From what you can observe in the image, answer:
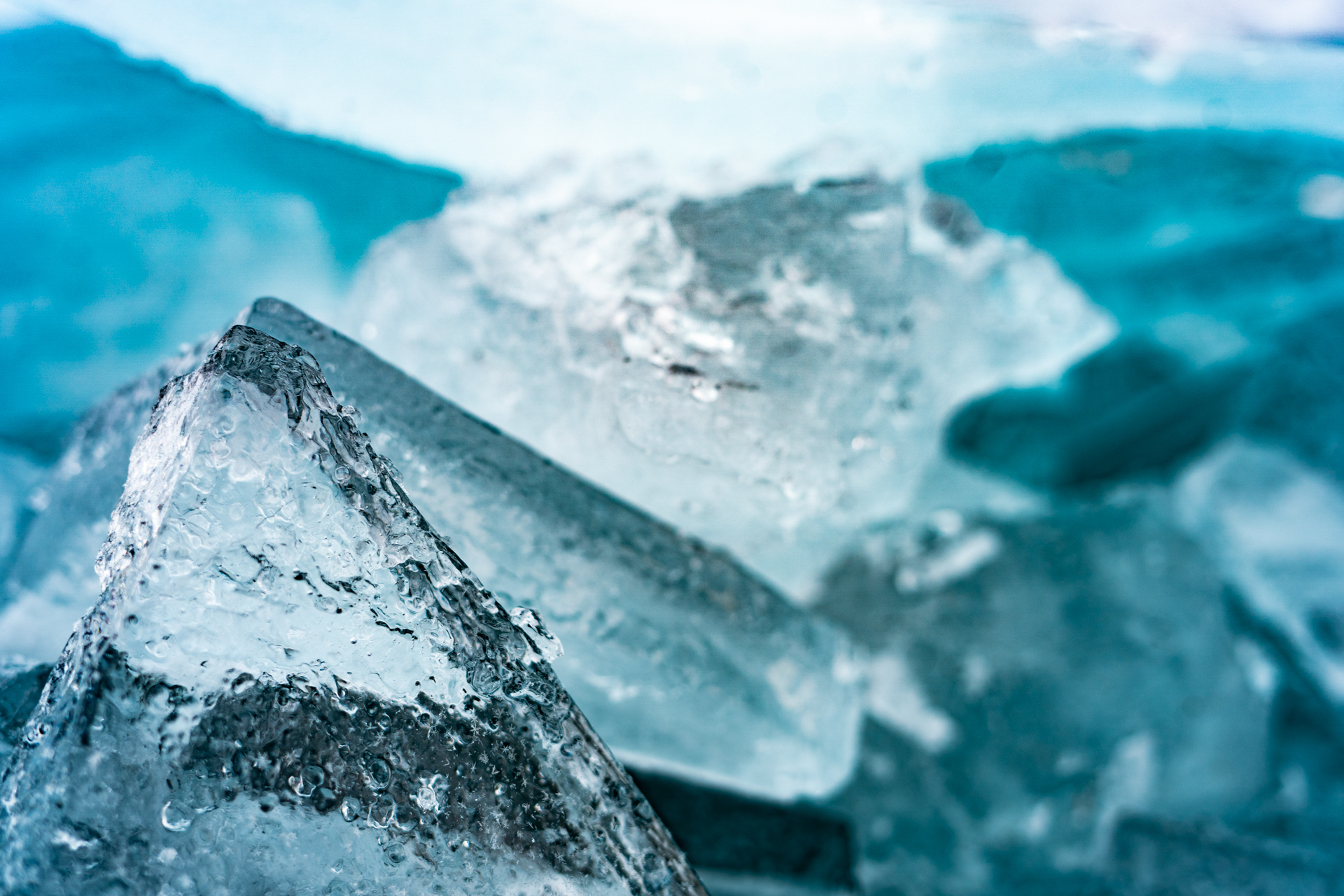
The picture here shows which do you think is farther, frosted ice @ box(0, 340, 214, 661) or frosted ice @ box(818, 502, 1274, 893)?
frosted ice @ box(818, 502, 1274, 893)

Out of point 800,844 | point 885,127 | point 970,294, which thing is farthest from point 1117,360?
point 800,844

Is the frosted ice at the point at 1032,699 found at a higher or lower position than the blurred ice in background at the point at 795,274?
lower

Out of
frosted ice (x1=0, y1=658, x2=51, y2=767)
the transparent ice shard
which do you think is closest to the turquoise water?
frosted ice (x1=0, y1=658, x2=51, y2=767)

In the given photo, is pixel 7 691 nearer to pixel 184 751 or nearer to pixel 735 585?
pixel 184 751

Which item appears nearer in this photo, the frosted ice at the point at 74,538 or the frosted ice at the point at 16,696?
the frosted ice at the point at 16,696

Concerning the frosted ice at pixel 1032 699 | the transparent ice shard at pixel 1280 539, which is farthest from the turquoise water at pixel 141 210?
the transparent ice shard at pixel 1280 539

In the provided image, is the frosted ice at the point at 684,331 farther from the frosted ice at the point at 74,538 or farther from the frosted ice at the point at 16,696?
the frosted ice at the point at 16,696

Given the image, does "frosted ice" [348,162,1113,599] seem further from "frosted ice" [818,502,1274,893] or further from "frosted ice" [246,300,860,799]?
"frosted ice" [818,502,1274,893]
